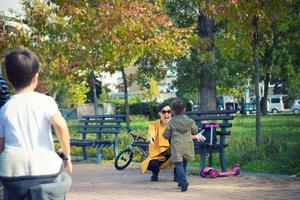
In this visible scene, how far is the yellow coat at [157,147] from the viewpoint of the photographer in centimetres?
946

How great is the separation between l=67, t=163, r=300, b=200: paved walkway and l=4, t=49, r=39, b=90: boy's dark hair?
423 centimetres

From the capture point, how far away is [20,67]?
11.7 ft

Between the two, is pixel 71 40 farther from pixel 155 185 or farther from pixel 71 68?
pixel 155 185

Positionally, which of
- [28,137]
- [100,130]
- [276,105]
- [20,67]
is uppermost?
[276,105]

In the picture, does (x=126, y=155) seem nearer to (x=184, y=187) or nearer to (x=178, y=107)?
(x=178, y=107)

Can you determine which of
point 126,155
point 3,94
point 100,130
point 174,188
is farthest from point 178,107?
point 100,130

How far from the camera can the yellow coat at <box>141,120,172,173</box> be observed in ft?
31.0

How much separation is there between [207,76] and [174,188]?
850 inches

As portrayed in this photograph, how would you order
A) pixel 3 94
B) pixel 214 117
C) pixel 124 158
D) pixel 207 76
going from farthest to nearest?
pixel 207 76, pixel 124 158, pixel 214 117, pixel 3 94

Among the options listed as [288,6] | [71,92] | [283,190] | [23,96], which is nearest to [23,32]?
[288,6]

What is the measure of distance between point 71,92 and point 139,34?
43776 mm

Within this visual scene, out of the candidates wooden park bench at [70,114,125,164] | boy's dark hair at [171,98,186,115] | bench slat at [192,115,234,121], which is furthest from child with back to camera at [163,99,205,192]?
wooden park bench at [70,114,125,164]

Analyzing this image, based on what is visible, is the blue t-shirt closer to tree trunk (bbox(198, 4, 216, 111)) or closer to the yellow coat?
the yellow coat

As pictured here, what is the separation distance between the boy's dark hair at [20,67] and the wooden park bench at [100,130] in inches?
367
